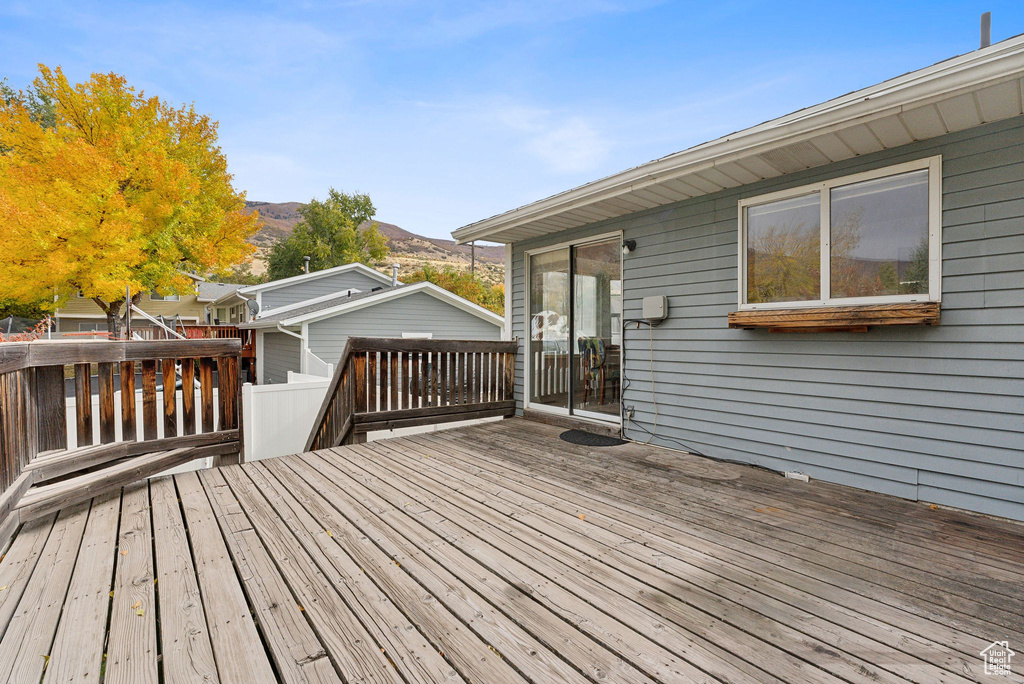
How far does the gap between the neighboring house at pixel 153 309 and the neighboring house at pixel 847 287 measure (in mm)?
20788

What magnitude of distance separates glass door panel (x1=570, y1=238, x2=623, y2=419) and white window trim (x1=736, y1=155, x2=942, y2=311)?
3.85 feet

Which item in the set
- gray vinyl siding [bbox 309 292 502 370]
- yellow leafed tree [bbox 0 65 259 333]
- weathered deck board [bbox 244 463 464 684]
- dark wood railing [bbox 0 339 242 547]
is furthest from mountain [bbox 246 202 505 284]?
weathered deck board [bbox 244 463 464 684]

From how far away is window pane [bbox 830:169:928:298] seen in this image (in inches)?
102

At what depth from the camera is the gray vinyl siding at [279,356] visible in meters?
11.2

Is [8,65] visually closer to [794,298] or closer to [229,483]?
[229,483]

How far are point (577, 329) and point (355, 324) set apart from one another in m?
7.79

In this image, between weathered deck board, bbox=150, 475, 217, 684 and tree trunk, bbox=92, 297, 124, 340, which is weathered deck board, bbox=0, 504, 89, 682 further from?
tree trunk, bbox=92, 297, 124, 340

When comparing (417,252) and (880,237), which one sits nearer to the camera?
(880,237)

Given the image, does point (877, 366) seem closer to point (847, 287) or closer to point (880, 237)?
point (847, 287)

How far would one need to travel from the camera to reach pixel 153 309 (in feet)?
71.0

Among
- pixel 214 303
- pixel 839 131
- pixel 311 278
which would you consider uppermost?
pixel 311 278

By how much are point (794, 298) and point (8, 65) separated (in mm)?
28848

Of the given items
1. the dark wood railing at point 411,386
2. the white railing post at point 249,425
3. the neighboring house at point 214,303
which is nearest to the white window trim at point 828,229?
the dark wood railing at point 411,386

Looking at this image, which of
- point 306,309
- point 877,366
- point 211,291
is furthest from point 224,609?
point 211,291
